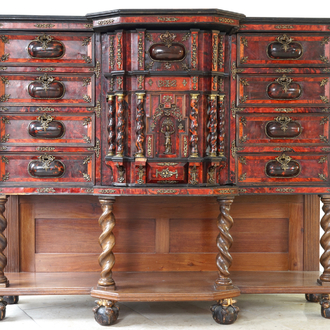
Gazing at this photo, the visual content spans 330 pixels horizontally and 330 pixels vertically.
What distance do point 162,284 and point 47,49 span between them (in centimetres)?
196

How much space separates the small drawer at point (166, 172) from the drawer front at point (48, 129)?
0.53 metres

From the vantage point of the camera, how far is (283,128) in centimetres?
341

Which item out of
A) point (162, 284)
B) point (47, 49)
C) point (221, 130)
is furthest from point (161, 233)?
point (47, 49)

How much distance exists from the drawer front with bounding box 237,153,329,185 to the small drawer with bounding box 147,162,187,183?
1.55 feet

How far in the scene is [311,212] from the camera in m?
4.05

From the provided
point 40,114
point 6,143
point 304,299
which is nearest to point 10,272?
point 6,143

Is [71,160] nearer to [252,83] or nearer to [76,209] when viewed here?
[76,209]

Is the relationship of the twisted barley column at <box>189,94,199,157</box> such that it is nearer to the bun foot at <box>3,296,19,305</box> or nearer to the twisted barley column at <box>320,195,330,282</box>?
the twisted barley column at <box>320,195,330,282</box>

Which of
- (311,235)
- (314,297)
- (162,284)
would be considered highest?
(311,235)

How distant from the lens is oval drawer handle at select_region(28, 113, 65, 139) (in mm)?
3387

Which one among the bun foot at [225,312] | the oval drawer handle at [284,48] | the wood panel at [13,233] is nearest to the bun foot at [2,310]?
the wood panel at [13,233]

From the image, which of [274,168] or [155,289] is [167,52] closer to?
[274,168]

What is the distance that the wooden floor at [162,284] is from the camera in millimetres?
3215

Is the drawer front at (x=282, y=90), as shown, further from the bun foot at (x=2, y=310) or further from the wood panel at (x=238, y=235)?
the bun foot at (x=2, y=310)
